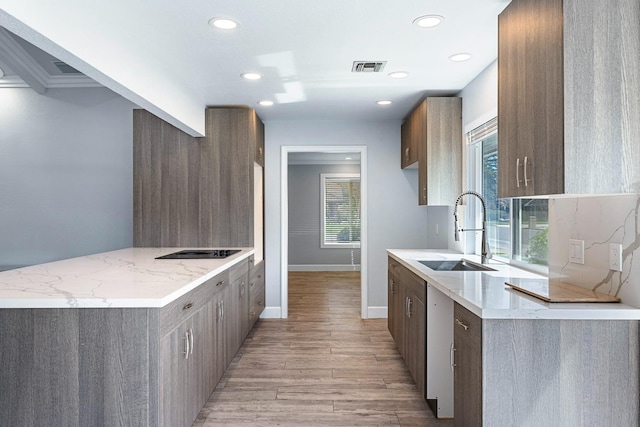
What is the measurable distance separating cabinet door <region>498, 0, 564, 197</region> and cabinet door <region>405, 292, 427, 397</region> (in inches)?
41.7

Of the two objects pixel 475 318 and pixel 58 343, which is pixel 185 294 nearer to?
pixel 58 343

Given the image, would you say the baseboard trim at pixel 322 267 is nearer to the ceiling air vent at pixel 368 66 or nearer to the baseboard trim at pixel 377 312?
the baseboard trim at pixel 377 312

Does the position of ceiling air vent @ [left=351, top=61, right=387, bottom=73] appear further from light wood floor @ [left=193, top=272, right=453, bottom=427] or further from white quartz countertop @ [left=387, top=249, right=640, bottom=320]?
light wood floor @ [left=193, top=272, right=453, bottom=427]

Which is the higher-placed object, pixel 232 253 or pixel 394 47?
pixel 394 47

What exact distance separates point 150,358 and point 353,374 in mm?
1925

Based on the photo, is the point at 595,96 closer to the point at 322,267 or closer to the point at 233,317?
the point at 233,317

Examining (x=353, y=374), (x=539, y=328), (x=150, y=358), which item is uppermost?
(x=539, y=328)

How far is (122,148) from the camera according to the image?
544cm

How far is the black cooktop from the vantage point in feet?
12.1

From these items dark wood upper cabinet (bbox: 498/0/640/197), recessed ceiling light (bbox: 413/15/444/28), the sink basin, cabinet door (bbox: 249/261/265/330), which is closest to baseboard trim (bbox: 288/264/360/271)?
cabinet door (bbox: 249/261/265/330)

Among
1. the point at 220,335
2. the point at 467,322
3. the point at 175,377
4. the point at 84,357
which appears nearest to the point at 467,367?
the point at 467,322

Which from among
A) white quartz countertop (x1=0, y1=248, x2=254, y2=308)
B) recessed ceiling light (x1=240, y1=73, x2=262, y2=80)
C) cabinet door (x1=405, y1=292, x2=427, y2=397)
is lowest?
cabinet door (x1=405, y1=292, x2=427, y2=397)

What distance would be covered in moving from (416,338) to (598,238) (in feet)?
4.61

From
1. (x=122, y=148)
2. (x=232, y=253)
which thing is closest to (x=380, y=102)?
(x=232, y=253)
